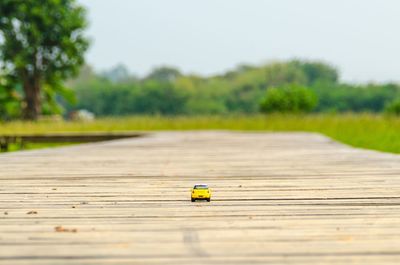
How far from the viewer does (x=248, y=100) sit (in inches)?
2832

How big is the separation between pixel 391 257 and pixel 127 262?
1.17 meters

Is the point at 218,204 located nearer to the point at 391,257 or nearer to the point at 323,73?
the point at 391,257

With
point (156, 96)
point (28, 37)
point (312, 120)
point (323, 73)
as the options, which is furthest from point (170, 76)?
point (312, 120)

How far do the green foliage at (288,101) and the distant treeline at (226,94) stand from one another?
7460 millimetres

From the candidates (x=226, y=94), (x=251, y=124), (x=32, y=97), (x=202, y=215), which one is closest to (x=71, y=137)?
(x=251, y=124)

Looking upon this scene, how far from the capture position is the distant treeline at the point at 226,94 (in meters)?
68.4

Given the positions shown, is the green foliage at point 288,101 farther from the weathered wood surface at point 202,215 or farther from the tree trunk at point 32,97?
the weathered wood surface at point 202,215

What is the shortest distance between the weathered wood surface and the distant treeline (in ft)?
192

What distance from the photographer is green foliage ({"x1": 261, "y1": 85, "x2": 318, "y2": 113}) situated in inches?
2176

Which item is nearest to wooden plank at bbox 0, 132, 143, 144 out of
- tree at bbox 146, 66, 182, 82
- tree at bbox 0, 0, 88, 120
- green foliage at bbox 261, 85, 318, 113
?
tree at bbox 0, 0, 88, 120

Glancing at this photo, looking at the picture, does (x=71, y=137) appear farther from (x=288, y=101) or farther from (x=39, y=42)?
(x=288, y=101)

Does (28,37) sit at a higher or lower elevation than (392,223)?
higher

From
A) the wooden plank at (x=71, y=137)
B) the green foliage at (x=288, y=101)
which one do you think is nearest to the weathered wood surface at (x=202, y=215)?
the wooden plank at (x=71, y=137)

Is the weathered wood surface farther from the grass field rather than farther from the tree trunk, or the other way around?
the tree trunk
